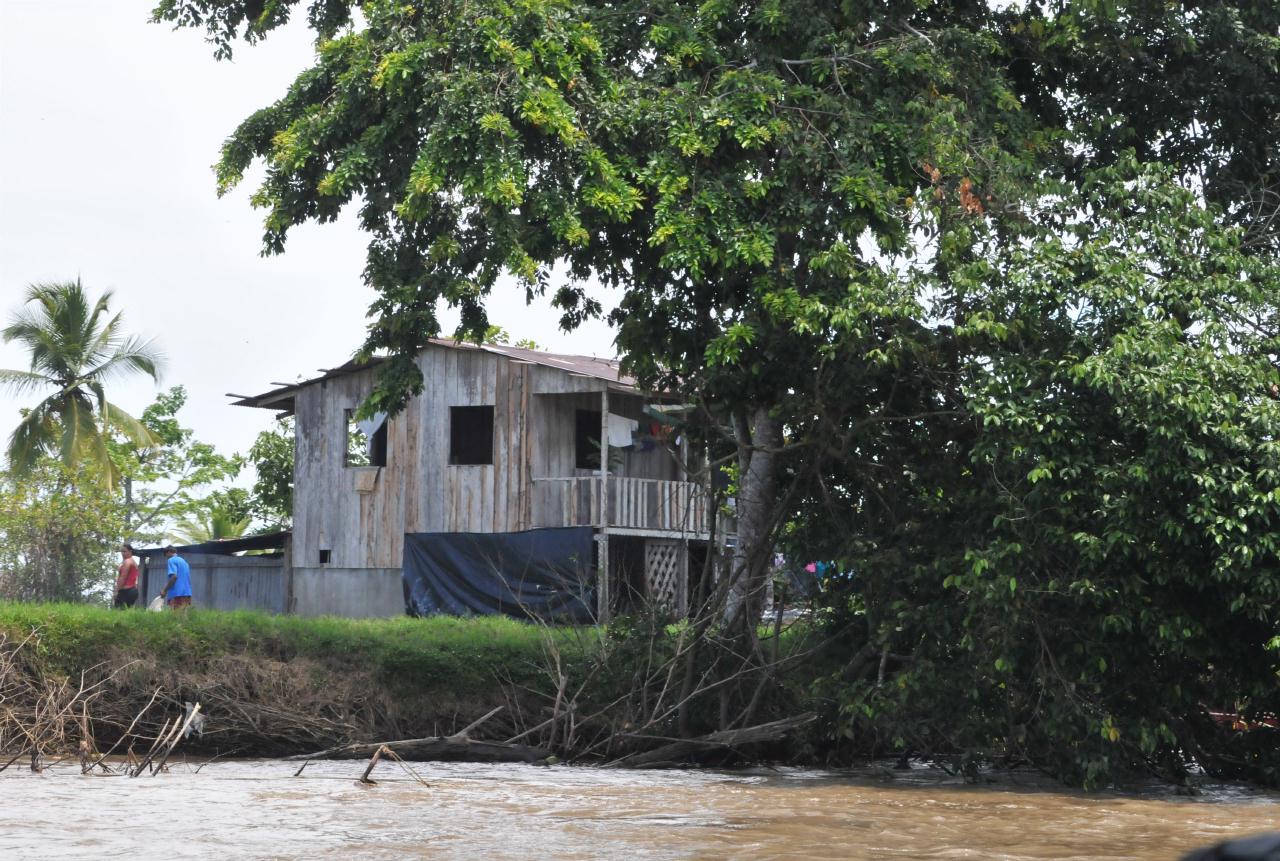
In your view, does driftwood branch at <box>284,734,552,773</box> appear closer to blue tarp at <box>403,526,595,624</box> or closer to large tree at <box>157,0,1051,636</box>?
large tree at <box>157,0,1051,636</box>

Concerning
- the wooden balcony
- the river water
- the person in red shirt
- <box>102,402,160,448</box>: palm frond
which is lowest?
the river water

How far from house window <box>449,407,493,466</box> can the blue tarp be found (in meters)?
1.51

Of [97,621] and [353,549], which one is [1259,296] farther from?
[353,549]

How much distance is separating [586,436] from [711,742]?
12398mm

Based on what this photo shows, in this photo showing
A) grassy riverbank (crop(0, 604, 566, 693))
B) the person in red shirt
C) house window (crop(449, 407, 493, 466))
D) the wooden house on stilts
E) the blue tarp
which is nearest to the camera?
grassy riverbank (crop(0, 604, 566, 693))

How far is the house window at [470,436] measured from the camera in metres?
24.9

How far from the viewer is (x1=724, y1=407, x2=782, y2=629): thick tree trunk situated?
545 inches

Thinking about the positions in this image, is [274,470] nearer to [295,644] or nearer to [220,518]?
[220,518]

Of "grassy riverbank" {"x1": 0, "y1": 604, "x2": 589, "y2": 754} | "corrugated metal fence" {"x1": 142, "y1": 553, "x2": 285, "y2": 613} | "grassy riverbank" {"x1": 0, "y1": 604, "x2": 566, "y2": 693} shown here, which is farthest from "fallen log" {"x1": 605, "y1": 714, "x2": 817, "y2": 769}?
"corrugated metal fence" {"x1": 142, "y1": 553, "x2": 285, "y2": 613}

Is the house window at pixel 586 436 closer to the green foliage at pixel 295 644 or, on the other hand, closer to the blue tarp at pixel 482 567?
the blue tarp at pixel 482 567

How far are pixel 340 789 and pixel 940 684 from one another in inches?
194

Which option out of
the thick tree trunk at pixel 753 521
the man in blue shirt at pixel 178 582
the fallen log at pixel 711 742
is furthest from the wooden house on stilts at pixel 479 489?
the fallen log at pixel 711 742

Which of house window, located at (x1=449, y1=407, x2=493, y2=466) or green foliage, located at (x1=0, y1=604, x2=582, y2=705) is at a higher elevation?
house window, located at (x1=449, y1=407, x2=493, y2=466)

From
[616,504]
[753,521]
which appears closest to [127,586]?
[616,504]
